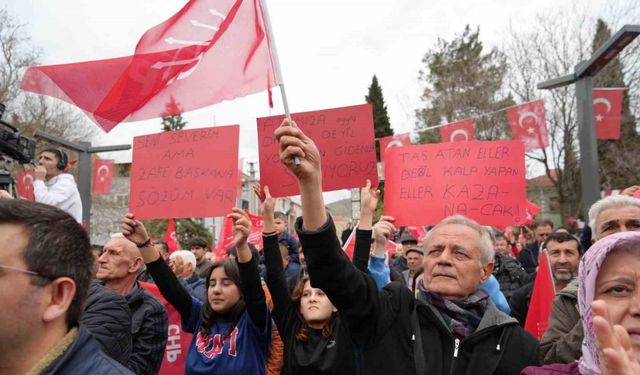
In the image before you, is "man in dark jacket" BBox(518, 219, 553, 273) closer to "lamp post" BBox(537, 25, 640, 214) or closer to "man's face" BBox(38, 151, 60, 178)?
"lamp post" BBox(537, 25, 640, 214)

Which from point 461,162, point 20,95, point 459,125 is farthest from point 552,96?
point 20,95

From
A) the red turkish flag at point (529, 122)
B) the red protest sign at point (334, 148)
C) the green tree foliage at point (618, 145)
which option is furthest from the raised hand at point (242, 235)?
the green tree foliage at point (618, 145)

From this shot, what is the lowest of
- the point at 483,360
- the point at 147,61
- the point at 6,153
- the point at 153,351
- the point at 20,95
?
the point at 153,351

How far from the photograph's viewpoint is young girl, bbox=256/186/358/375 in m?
3.01

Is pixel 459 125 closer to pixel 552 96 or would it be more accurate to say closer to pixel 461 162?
pixel 461 162

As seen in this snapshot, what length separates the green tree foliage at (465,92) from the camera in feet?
77.5

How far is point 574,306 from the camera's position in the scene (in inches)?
117

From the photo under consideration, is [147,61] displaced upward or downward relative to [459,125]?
downward

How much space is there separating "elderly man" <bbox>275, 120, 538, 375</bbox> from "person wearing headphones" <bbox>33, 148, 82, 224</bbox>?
3349mm

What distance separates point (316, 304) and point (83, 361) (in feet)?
5.83

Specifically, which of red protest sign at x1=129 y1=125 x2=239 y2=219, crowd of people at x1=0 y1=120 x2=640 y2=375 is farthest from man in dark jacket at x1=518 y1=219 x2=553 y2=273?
red protest sign at x1=129 y1=125 x2=239 y2=219

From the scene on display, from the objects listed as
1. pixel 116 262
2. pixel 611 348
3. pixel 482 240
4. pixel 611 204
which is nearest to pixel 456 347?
pixel 482 240

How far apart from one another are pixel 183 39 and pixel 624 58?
20504 millimetres

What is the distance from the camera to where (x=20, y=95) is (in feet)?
66.3
